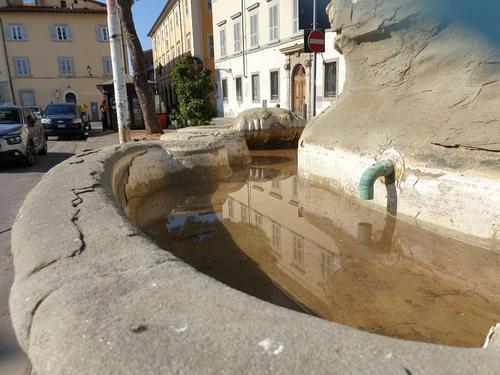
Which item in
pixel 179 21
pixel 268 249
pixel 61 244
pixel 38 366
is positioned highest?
pixel 179 21

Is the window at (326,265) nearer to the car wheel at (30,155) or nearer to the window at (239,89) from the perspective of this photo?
the car wheel at (30,155)

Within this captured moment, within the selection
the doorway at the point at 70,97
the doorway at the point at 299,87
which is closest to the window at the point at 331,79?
the doorway at the point at 299,87

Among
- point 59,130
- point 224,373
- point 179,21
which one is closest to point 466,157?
point 224,373

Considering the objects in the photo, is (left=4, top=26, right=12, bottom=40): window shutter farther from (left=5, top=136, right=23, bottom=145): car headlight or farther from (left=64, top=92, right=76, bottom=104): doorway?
(left=5, top=136, right=23, bottom=145): car headlight

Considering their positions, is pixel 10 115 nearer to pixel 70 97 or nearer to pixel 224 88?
pixel 224 88

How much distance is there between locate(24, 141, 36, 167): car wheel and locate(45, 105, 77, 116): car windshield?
7.57 meters

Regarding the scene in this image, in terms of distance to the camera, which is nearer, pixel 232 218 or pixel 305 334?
pixel 305 334

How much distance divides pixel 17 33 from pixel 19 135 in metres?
30.2

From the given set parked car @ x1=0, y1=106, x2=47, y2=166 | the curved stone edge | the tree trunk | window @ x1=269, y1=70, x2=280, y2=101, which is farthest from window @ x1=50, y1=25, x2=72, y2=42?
the curved stone edge

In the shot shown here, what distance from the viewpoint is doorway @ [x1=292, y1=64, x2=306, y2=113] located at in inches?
733

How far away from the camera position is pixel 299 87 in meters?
19.0

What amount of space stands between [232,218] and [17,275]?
3310mm

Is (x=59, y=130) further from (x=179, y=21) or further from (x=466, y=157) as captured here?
(x=179, y=21)

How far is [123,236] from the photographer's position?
2.25 metres
